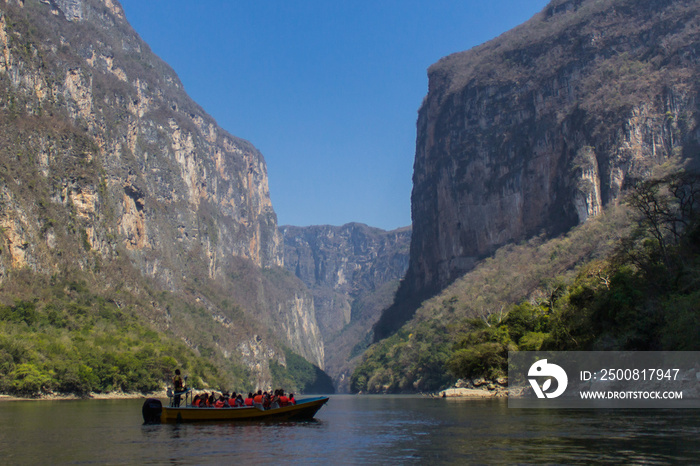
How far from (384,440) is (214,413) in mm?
12694

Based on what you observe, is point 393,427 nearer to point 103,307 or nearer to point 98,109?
point 103,307

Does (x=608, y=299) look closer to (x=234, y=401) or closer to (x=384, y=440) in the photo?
(x=384, y=440)

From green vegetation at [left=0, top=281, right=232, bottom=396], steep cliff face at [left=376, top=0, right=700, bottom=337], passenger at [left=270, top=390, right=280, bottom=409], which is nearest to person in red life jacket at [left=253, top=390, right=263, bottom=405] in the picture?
passenger at [left=270, top=390, right=280, bottom=409]

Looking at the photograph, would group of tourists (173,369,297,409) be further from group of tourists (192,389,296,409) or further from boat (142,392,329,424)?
boat (142,392,329,424)

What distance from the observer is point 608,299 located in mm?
56438

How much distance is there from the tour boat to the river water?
590mm

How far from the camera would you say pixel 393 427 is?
38.0m

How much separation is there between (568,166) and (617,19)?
160 ft

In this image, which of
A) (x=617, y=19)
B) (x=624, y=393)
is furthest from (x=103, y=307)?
(x=617, y=19)

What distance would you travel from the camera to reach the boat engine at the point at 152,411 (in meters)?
38.0

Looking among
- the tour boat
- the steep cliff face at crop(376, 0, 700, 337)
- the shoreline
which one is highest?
the steep cliff face at crop(376, 0, 700, 337)

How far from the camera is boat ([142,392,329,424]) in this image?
38000mm

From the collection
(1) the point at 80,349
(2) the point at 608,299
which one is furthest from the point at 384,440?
(1) the point at 80,349

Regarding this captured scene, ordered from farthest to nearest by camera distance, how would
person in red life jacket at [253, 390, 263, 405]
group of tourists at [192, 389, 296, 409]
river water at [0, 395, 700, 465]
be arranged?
person in red life jacket at [253, 390, 263, 405], group of tourists at [192, 389, 296, 409], river water at [0, 395, 700, 465]
